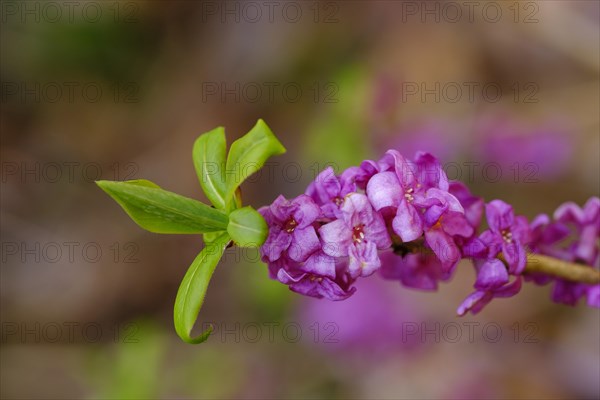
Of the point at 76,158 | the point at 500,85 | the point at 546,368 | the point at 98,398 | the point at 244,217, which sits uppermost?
the point at 244,217

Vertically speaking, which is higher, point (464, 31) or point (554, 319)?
point (464, 31)

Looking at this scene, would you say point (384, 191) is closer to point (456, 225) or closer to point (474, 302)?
point (456, 225)

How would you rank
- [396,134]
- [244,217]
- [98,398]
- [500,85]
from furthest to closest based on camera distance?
[500,85] → [396,134] → [98,398] → [244,217]

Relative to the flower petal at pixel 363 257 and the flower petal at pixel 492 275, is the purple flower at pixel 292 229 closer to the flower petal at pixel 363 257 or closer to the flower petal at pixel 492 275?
the flower petal at pixel 363 257

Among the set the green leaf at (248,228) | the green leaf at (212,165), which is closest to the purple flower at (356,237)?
the green leaf at (248,228)

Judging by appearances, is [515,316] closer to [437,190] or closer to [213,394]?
[213,394]

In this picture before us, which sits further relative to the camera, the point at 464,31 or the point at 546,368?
the point at 464,31

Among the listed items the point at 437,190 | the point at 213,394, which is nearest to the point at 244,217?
the point at 437,190

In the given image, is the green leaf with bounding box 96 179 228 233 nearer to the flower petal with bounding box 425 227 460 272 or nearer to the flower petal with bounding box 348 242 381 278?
the flower petal with bounding box 348 242 381 278
